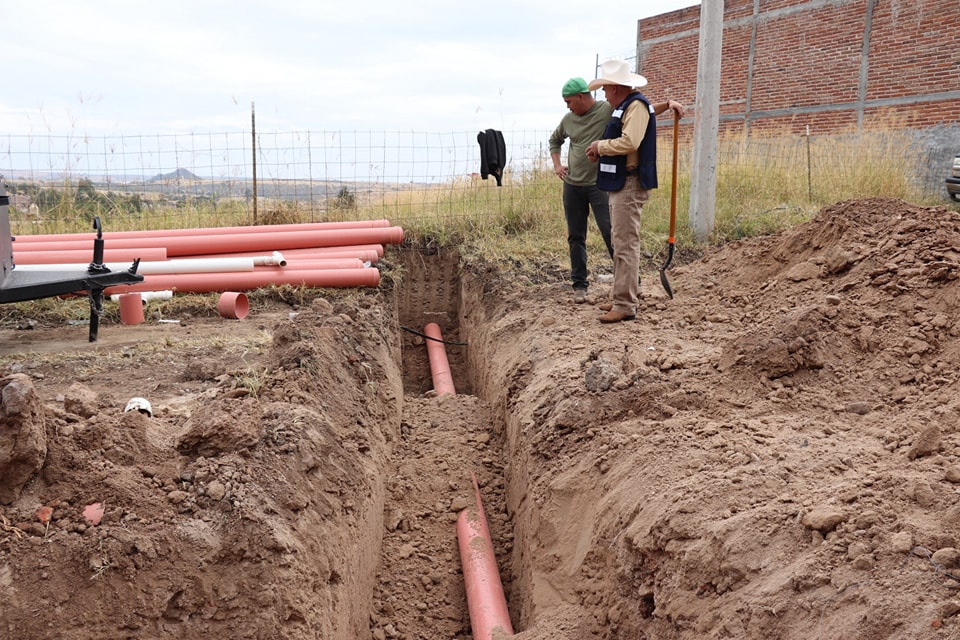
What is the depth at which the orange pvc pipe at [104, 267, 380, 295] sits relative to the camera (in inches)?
253

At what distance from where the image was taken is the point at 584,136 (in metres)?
5.73

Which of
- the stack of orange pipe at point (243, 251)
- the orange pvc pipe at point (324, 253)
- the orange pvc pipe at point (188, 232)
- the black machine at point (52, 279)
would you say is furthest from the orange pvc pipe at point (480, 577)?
the orange pvc pipe at point (188, 232)

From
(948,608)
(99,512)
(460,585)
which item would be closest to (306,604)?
(99,512)

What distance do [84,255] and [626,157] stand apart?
488 cm

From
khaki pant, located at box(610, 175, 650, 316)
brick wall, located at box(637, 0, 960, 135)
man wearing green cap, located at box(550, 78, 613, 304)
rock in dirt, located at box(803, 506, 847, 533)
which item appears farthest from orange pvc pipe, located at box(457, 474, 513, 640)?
brick wall, located at box(637, 0, 960, 135)

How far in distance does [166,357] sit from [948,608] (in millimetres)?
4363

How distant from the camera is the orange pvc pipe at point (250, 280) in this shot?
6.43 m

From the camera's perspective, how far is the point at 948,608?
5.72 ft

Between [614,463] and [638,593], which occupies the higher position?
[614,463]

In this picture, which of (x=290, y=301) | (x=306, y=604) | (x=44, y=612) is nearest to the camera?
→ (x=44, y=612)

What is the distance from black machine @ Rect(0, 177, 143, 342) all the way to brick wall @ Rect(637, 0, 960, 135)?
44.5 ft

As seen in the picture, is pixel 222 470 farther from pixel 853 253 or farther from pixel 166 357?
pixel 853 253

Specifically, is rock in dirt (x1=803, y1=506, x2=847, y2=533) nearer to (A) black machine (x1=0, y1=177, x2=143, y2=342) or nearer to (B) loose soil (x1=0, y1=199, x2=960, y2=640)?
(B) loose soil (x1=0, y1=199, x2=960, y2=640)

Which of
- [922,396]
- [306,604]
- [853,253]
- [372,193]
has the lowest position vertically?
[306,604]
